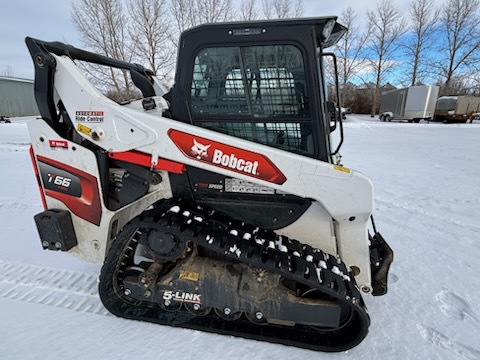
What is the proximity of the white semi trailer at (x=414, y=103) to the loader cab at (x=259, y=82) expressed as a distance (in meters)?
24.8

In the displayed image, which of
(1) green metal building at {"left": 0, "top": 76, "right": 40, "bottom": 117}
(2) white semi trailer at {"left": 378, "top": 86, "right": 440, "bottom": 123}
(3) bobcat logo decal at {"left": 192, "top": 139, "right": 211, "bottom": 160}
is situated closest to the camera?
(3) bobcat logo decal at {"left": 192, "top": 139, "right": 211, "bottom": 160}

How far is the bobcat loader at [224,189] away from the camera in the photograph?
190 centimetres

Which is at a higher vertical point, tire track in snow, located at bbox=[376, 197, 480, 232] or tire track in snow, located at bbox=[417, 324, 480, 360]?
tire track in snow, located at bbox=[376, 197, 480, 232]

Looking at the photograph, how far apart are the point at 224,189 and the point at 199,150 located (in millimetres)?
390

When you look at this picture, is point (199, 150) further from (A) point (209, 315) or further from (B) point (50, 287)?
(B) point (50, 287)

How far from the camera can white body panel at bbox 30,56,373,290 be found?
1.90 metres

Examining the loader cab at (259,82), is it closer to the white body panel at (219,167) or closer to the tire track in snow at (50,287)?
the white body panel at (219,167)

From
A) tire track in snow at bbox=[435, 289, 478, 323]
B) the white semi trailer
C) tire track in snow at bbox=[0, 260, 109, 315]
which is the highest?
the white semi trailer

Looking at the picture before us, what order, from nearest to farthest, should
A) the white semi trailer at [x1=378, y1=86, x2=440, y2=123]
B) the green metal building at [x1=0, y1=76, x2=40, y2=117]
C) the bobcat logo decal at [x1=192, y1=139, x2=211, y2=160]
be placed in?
the bobcat logo decal at [x1=192, y1=139, x2=211, y2=160] → the white semi trailer at [x1=378, y1=86, x2=440, y2=123] → the green metal building at [x1=0, y1=76, x2=40, y2=117]

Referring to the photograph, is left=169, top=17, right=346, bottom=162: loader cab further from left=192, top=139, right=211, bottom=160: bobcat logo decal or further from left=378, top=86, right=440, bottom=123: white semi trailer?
left=378, top=86, right=440, bottom=123: white semi trailer

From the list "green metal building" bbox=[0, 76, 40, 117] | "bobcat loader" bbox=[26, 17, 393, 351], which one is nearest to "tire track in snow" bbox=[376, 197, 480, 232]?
"bobcat loader" bbox=[26, 17, 393, 351]

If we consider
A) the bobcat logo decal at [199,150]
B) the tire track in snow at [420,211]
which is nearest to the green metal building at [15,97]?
the tire track in snow at [420,211]

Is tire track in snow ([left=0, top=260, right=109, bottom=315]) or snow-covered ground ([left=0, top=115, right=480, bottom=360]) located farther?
tire track in snow ([left=0, top=260, right=109, bottom=315])

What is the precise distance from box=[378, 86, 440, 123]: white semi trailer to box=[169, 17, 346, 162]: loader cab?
2478 cm
